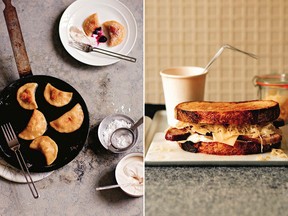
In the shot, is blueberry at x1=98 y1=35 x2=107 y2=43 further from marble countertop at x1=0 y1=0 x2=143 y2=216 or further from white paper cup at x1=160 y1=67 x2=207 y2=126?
white paper cup at x1=160 y1=67 x2=207 y2=126

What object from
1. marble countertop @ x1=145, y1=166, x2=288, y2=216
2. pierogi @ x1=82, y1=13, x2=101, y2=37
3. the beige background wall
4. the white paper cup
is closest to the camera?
marble countertop @ x1=145, y1=166, x2=288, y2=216

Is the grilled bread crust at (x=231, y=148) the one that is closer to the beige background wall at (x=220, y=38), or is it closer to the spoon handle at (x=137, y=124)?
the spoon handle at (x=137, y=124)

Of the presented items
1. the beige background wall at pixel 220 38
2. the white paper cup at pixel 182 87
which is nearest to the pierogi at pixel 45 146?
the white paper cup at pixel 182 87

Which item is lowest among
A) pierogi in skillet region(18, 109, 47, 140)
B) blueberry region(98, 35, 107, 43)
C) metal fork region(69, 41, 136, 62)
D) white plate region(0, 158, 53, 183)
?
white plate region(0, 158, 53, 183)

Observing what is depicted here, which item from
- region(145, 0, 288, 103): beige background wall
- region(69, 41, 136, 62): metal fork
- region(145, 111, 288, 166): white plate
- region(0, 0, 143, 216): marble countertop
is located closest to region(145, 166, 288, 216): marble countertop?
region(145, 111, 288, 166): white plate

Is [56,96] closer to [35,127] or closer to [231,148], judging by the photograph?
[35,127]

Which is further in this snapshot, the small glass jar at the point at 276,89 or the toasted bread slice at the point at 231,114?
the small glass jar at the point at 276,89
